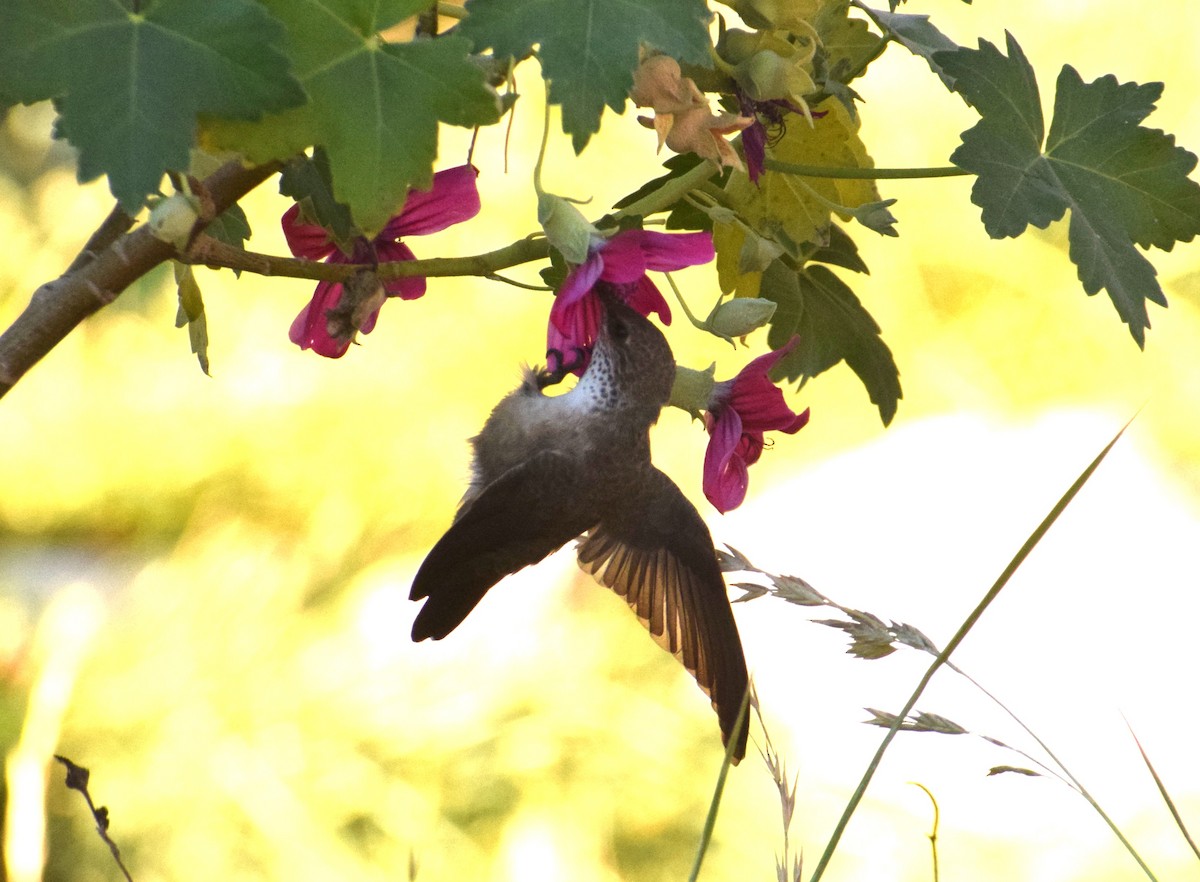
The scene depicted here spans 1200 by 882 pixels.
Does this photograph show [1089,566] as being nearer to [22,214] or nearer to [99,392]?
[99,392]

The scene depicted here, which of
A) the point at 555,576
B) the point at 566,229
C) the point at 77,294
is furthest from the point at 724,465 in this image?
the point at 555,576

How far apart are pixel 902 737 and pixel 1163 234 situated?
4.97 ft

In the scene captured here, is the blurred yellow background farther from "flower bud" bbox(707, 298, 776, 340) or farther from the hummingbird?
"flower bud" bbox(707, 298, 776, 340)

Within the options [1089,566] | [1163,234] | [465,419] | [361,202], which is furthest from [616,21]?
[1089,566]

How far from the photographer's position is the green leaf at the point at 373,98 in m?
0.35

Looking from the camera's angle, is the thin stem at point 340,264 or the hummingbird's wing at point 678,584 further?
the hummingbird's wing at point 678,584

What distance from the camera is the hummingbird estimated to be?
1.56 feet

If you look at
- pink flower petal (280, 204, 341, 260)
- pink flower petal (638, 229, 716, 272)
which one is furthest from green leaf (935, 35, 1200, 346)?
pink flower petal (280, 204, 341, 260)

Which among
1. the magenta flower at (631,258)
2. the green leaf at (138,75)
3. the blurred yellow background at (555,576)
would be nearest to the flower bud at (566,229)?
the magenta flower at (631,258)

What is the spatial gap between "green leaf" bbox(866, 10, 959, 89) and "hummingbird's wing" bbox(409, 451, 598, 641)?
195mm

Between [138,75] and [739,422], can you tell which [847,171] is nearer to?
[739,422]

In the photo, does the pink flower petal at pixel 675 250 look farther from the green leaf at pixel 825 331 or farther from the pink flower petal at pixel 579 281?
the green leaf at pixel 825 331

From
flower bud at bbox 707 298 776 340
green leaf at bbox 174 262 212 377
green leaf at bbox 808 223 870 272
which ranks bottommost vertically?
flower bud at bbox 707 298 776 340

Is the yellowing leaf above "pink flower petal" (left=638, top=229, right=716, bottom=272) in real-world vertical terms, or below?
above
